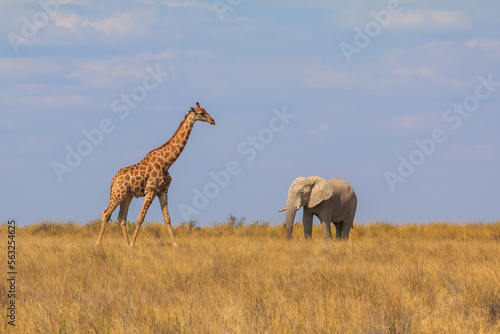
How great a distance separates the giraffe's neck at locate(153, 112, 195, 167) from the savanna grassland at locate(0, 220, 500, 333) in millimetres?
2380

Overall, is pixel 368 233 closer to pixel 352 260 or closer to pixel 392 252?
pixel 392 252

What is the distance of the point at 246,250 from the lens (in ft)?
39.1

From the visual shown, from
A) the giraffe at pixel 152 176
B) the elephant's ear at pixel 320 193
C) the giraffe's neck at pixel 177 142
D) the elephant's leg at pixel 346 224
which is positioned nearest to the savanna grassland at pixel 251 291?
the giraffe at pixel 152 176

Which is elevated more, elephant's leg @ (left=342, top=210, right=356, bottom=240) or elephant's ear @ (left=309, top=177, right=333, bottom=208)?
elephant's ear @ (left=309, top=177, right=333, bottom=208)

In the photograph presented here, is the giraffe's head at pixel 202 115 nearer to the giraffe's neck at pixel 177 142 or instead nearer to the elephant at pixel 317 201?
the giraffe's neck at pixel 177 142

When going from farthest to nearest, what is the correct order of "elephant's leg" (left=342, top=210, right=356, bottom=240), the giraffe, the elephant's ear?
"elephant's leg" (left=342, top=210, right=356, bottom=240) → the elephant's ear → the giraffe

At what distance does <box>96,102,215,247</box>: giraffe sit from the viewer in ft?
44.3

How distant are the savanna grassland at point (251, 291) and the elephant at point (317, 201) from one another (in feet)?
10.3

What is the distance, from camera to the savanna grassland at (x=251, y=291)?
5715mm

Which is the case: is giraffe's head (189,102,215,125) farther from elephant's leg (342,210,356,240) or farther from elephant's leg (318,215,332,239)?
elephant's leg (342,210,356,240)

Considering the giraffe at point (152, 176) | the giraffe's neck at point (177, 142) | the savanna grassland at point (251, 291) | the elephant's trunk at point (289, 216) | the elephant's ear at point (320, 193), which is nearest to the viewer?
the savanna grassland at point (251, 291)

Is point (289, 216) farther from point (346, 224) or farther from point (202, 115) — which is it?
point (202, 115)

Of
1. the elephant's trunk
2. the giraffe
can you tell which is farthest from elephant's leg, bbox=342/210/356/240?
the giraffe

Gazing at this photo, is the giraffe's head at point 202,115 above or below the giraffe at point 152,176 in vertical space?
above
